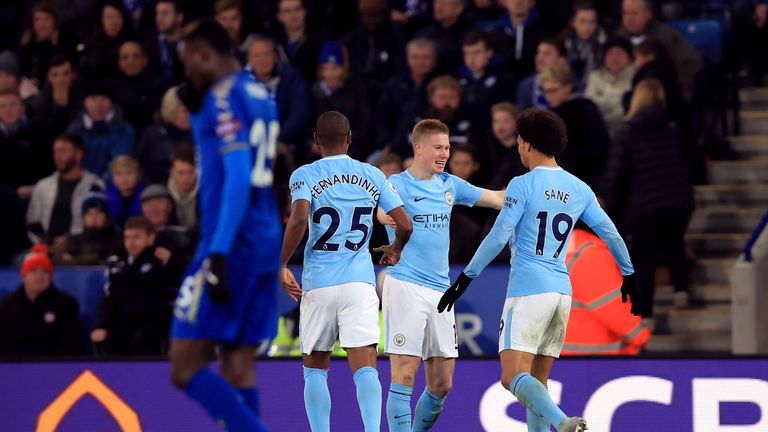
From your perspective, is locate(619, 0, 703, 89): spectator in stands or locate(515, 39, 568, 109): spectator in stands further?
locate(619, 0, 703, 89): spectator in stands

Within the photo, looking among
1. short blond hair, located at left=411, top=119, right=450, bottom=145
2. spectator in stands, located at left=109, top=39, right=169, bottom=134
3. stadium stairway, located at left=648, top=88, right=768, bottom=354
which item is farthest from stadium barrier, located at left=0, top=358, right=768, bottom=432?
spectator in stands, located at left=109, top=39, right=169, bottom=134

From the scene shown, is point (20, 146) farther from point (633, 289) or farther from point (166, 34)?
point (633, 289)

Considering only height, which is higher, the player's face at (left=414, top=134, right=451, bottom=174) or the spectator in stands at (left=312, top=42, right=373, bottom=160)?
the spectator in stands at (left=312, top=42, right=373, bottom=160)

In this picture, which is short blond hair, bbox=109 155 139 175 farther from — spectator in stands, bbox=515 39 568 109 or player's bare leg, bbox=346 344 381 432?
player's bare leg, bbox=346 344 381 432

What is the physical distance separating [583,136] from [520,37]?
226 cm

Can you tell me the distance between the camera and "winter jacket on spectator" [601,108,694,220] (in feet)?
42.8

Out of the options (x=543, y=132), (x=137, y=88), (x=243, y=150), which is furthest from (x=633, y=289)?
(x=137, y=88)

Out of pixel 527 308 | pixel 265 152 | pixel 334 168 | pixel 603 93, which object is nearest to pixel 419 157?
pixel 334 168

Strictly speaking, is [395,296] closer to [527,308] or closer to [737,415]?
[527,308]

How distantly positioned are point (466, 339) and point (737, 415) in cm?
270

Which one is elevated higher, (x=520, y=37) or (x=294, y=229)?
(x=520, y=37)

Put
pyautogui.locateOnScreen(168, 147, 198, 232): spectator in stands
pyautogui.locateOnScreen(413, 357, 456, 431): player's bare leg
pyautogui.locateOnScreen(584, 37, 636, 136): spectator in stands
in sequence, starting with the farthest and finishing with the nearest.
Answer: pyautogui.locateOnScreen(584, 37, 636, 136): spectator in stands, pyautogui.locateOnScreen(168, 147, 198, 232): spectator in stands, pyautogui.locateOnScreen(413, 357, 456, 431): player's bare leg

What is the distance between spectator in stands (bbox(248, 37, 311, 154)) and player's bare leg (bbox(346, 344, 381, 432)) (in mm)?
5661

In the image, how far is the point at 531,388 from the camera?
8.65 meters
